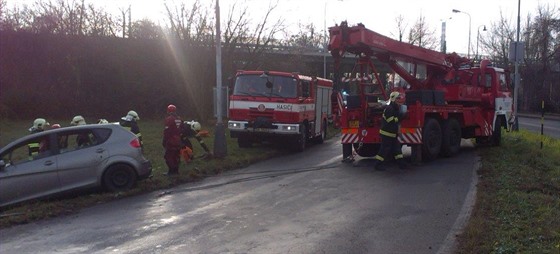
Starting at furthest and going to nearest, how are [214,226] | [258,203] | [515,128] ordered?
[515,128]
[258,203]
[214,226]

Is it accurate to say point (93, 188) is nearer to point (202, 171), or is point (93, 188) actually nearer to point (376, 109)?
point (202, 171)

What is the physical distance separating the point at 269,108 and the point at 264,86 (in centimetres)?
85

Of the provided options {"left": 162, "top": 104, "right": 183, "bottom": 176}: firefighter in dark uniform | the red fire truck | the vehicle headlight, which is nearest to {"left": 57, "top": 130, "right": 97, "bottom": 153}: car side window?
{"left": 162, "top": 104, "right": 183, "bottom": 176}: firefighter in dark uniform

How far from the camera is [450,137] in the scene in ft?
53.2

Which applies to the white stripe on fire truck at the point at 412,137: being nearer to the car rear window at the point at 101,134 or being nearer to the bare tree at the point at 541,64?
the car rear window at the point at 101,134

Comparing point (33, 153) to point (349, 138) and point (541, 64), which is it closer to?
point (349, 138)

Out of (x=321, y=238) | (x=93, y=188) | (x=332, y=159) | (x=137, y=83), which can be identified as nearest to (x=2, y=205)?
(x=93, y=188)

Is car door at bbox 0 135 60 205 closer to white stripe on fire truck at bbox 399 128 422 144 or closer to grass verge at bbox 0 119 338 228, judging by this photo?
grass verge at bbox 0 119 338 228

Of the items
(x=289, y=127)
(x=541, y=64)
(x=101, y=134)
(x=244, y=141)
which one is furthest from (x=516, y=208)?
(x=541, y=64)

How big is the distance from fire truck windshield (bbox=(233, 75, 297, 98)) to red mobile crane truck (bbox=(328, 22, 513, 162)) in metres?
1.99

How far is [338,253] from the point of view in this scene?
6348 millimetres

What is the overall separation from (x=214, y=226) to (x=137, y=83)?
28.5 meters

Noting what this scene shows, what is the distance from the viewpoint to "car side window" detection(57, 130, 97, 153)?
34.0ft

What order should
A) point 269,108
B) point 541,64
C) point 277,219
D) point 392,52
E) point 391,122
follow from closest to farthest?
point 277,219
point 391,122
point 392,52
point 269,108
point 541,64
